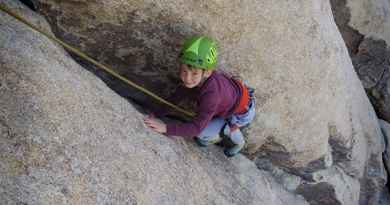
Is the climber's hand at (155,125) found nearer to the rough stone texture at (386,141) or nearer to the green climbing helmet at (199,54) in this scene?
the green climbing helmet at (199,54)

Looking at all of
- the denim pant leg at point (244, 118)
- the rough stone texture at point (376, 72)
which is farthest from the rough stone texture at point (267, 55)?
the rough stone texture at point (376, 72)

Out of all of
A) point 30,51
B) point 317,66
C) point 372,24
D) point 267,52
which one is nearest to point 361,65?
point 372,24

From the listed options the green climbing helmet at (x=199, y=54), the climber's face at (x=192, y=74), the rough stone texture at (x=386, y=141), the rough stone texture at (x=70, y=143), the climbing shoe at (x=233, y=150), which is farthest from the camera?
the rough stone texture at (x=386, y=141)

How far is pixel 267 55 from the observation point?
18.1ft

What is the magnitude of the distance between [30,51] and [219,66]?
225cm

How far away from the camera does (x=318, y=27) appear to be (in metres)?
5.91

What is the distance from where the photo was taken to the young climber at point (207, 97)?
453 centimetres

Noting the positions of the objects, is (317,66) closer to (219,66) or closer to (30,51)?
(219,66)

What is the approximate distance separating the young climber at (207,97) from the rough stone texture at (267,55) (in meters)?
0.34

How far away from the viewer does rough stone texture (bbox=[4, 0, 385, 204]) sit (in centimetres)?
481

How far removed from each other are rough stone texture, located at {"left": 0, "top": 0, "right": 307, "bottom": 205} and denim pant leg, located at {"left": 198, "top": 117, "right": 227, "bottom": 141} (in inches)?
19.8

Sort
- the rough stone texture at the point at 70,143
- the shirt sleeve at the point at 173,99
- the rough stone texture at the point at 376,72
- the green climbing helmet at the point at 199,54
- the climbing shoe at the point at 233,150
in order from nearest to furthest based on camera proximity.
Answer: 1. the rough stone texture at the point at 70,143
2. the green climbing helmet at the point at 199,54
3. the shirt sleeve at the point at 173,99
4. the climbing shoe at the point at 233,150
5. the rough stone texture at the point at 376,72

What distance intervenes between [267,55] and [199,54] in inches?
54.9

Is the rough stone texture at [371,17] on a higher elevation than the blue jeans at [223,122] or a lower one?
higher
